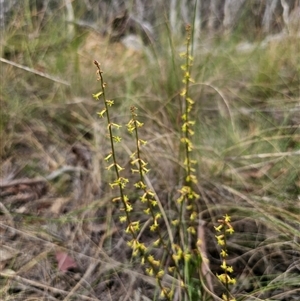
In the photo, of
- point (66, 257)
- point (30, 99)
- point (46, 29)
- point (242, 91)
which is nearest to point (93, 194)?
point (66, 257)

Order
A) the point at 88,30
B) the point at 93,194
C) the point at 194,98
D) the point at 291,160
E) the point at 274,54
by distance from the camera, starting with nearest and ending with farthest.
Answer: the point at 291,160 → the point at 93,194 → the point at 194,98 → the point at 274,54 → the point at 88,30

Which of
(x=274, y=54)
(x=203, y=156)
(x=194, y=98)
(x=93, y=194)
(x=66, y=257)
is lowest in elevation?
(x=66, y=257)

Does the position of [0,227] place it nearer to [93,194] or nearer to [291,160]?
[93,194]

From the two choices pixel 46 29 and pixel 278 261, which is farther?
pixel 46 29

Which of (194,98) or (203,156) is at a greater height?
(194,98)

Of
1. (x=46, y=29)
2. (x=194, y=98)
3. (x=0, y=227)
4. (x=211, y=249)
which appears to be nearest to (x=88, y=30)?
(x=46, y=29)

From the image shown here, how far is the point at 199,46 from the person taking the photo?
2125 millimetres

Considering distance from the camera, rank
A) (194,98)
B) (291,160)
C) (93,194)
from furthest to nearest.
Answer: (194,98)
(93,194)
(291,160)

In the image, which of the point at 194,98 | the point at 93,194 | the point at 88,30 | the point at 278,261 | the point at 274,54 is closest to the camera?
the point at 278,261

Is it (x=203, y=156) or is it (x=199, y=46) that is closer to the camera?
(x=203, y=156)

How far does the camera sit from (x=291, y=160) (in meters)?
1.48

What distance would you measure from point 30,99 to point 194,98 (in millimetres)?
629

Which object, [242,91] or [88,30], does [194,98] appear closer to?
[242,91]

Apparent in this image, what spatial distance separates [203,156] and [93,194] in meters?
0.37
